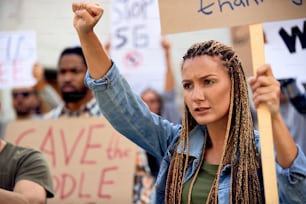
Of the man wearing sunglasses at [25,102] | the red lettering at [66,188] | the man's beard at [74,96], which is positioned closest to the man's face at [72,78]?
the man's beard at [74,96]

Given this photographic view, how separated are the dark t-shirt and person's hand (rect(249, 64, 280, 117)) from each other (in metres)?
0.93

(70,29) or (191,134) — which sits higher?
(70,29)

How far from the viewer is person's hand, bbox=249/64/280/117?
1.37m

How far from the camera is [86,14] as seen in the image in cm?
161

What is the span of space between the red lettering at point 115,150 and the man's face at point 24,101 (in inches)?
35.7

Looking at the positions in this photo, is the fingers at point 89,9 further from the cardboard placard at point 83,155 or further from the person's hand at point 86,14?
the cardboard placard at point 83,155

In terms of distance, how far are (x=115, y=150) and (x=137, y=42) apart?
0.91 m

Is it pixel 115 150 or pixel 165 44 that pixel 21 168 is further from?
pixel 165 44

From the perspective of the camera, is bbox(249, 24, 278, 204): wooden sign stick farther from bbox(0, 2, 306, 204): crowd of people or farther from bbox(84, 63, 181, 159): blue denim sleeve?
bbox(84, 63, 181, 159): blue denim sleeve

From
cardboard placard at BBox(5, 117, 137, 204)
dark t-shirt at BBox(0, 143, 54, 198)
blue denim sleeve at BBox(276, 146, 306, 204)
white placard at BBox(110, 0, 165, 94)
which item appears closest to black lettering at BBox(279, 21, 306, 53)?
blue denim sleeve at BBox(276, 146, 306, 204)

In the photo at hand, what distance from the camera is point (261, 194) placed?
1.58 metres

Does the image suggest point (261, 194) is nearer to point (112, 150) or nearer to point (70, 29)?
point (112, 150)

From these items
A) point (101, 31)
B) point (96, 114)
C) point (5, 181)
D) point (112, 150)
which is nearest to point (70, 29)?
point (101, 31)

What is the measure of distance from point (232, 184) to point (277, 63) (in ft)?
1.55
